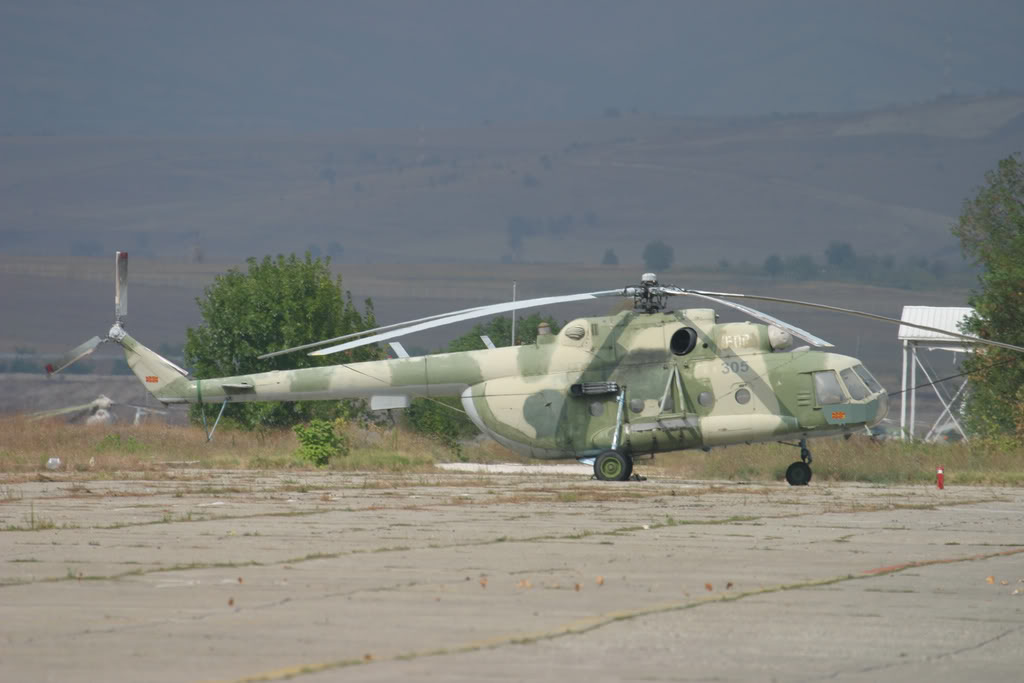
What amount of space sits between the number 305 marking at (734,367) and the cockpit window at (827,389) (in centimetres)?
130

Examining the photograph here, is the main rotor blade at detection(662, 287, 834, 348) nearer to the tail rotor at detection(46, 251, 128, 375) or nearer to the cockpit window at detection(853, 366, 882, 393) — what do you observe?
the cockpit window at detection(853, 366, 882, 393)

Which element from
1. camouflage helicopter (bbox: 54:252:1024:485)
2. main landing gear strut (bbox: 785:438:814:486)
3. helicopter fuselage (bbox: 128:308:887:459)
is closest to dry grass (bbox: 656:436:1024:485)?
main landing gear strut (bbox: 785:438:814:486)

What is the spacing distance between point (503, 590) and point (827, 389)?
661 inches

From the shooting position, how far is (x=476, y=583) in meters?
13.1

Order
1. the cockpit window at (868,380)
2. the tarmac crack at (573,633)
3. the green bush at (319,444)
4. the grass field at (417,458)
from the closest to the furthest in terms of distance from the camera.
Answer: the tarmac crack at (573,633) → the cockpit window at (868,380) → the grass field at (417,458) → the green bush at (319,444)

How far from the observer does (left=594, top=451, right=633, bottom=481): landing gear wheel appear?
94.2 ft

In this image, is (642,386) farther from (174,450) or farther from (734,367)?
(174,450)

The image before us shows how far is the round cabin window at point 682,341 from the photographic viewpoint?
28875 millimetres

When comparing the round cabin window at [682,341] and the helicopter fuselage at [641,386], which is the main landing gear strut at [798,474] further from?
the round cabin window at [682,341]

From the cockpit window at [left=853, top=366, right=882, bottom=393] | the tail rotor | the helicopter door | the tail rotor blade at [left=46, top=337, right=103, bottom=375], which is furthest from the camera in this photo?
the tail rotor

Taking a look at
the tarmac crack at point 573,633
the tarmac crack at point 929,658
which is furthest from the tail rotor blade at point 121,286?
the tarmac crack at point 929,658

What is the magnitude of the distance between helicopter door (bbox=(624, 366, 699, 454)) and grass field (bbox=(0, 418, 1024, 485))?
3.97 m

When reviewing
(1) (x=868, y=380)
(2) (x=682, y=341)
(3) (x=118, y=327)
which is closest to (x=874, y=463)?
(1) (x=868, y=380)

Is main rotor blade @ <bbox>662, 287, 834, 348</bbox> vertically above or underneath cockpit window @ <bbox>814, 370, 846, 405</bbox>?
above
